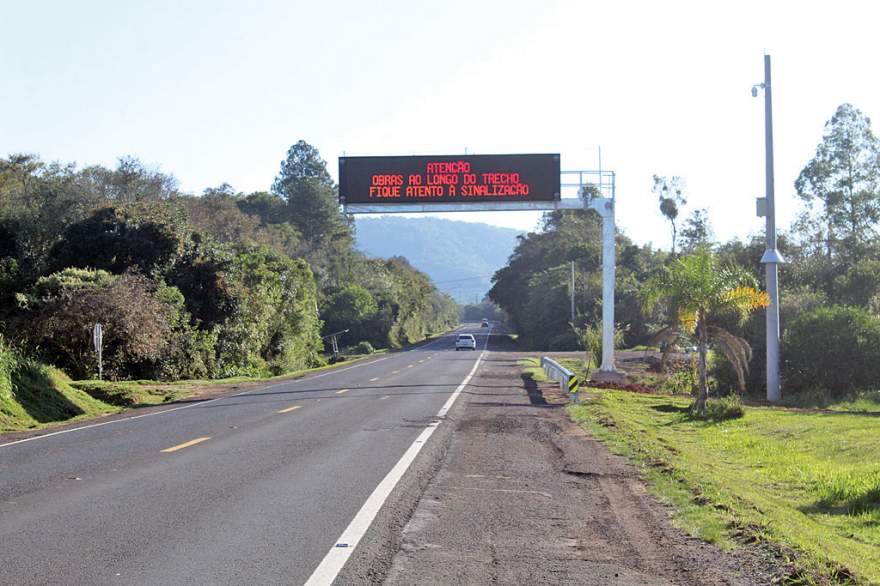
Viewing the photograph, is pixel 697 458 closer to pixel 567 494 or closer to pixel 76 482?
pixel 567 494

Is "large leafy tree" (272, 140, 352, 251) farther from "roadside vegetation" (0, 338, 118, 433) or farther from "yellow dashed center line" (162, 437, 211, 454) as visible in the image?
"yellow dashed center line" (162, 437, 211, 454)

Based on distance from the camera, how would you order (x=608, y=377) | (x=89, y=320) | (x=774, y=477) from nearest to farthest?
(x=774, y=477) → (x=89, y=320) → (x=608, y=377)

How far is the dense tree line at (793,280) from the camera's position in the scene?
2762 cm

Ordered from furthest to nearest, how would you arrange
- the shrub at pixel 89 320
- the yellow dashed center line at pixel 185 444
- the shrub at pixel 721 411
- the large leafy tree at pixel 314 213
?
the large leafy tree at pixel 314 213 < the shrub at pixel 89 320 < the shrub at pixel 721 411 < the yellow dashed center line at pixel 185 444

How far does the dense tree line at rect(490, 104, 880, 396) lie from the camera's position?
27625mm

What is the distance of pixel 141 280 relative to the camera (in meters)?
35.4

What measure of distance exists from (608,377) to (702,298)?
10.9 metres

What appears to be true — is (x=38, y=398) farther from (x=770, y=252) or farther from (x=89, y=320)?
(x=770, y=252)

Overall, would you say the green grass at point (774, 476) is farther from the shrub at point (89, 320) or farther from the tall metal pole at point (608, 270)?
the shrub at point (89, 320)

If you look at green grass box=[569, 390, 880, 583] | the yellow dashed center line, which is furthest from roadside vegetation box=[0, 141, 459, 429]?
green grass box=[569, 390, 880, 583]

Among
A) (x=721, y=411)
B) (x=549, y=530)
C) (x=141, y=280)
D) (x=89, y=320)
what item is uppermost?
(x=141, y=280)

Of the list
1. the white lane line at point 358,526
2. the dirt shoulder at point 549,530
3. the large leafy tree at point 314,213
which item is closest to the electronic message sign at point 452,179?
the dirt shoulder at point 549,530

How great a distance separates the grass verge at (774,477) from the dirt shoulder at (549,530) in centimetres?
37

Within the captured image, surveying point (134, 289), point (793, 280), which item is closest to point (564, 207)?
point (134, 289)
